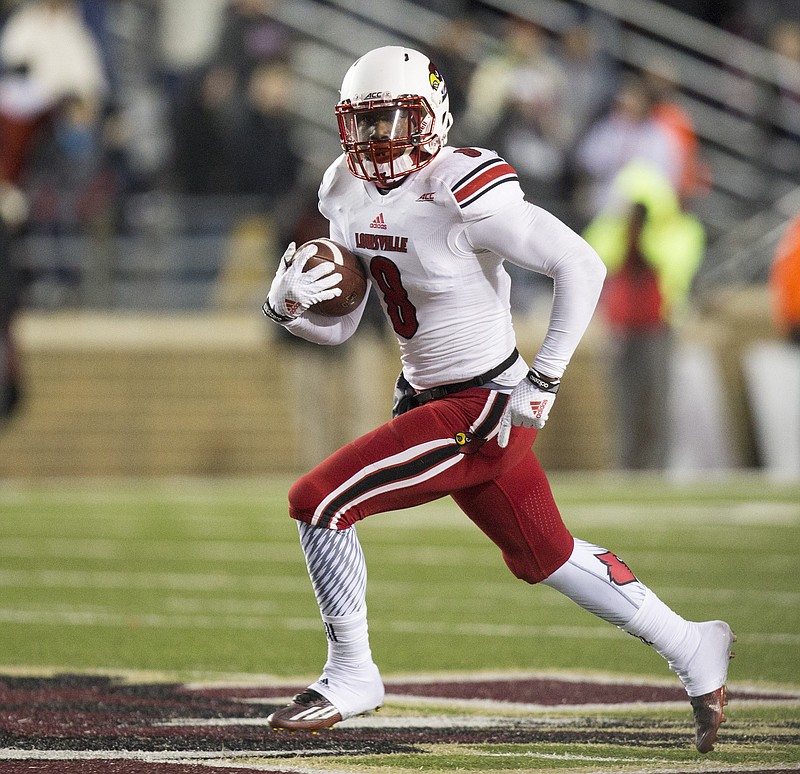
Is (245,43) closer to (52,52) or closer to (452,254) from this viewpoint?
(52,52)

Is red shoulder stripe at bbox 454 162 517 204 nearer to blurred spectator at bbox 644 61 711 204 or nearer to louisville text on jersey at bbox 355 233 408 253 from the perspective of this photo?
louisville text on jersey at bbox 355 233 408 253

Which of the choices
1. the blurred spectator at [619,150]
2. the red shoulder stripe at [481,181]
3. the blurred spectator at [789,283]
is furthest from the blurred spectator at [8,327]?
the red shoulder stripe at [481,181]

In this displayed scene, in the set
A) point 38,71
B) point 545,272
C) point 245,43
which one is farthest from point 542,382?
point 38,71

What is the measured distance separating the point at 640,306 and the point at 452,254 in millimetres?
7669

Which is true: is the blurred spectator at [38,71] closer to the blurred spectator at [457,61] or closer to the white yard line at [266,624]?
the blurred spectator at [457,61]

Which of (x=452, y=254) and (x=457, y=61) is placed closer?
(x=452, y=254)

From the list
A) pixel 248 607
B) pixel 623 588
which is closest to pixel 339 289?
pixel 623 588

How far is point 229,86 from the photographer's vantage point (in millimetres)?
13352

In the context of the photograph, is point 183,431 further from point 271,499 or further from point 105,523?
point 105,523

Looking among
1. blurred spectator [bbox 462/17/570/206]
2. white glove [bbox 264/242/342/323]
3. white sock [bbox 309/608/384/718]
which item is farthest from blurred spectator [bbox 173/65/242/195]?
white sock [bbox 309/608/384/718]

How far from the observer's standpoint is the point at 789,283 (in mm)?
12000

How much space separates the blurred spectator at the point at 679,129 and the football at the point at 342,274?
8980 mm

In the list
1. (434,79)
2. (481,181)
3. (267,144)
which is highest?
(267,144)

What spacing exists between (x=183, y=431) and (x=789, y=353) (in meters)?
4.52
